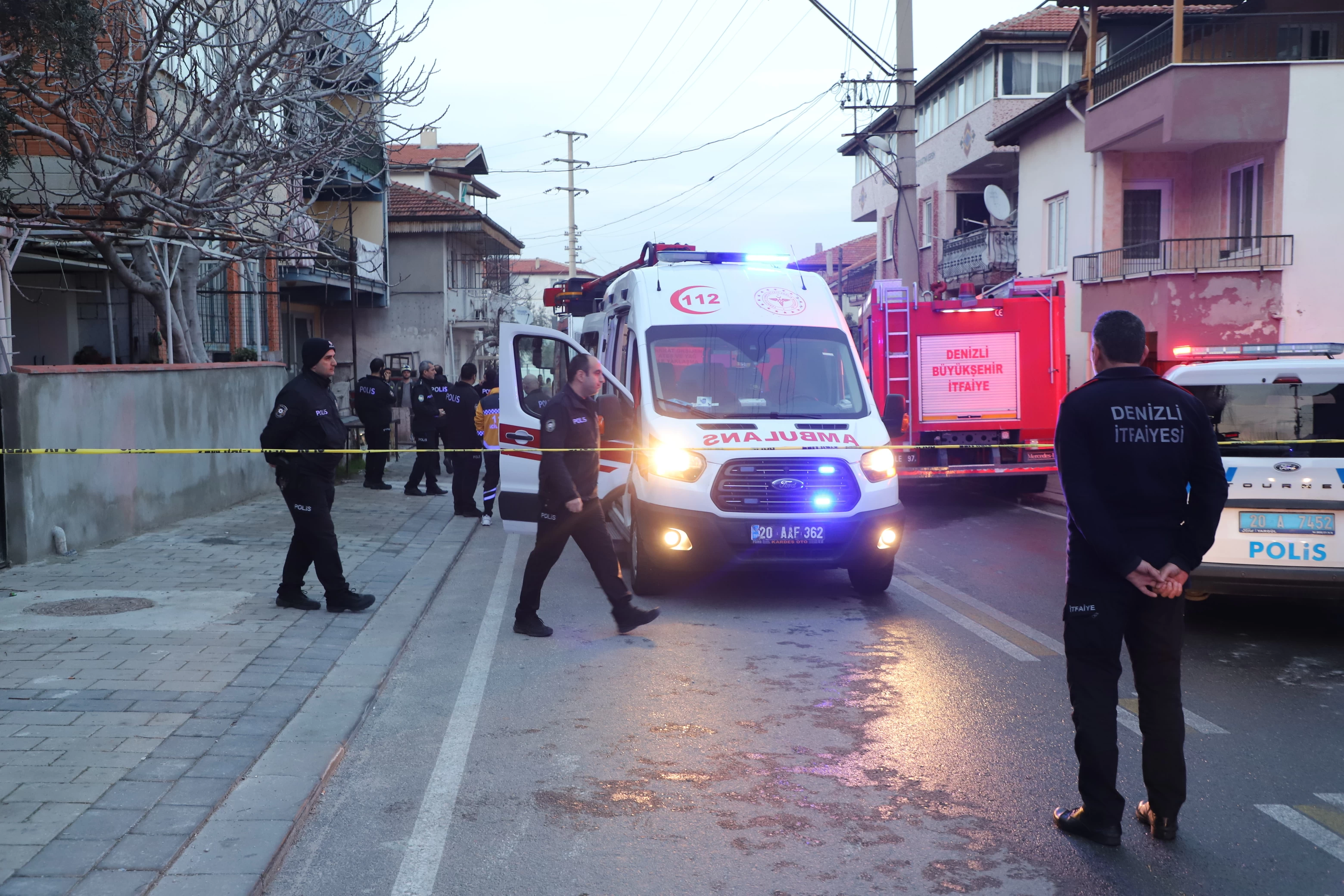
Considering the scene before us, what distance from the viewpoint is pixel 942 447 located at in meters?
14.2

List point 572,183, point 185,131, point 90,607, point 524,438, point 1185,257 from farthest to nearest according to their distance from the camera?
point 572,183 < point 1185,257 < point 185,131 < point 524,438 < point 90,607

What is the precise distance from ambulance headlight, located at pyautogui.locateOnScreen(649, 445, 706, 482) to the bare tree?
5687mm

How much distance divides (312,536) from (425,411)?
880 centimetres

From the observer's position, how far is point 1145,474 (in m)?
4.40

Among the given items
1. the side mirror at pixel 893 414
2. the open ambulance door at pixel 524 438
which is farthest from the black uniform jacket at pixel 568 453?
the side mirror at pixel 893 414

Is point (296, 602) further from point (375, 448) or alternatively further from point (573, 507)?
point (375, 448)

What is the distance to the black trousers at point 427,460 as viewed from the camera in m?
16.4

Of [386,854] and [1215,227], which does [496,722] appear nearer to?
[386,854]

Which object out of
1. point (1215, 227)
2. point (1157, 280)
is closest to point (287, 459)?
point (1157, 280)

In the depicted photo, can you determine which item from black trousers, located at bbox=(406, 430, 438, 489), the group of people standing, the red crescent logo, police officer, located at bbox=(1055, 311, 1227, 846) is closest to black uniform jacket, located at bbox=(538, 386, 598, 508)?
the red crescent logo

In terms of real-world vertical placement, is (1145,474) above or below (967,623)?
above

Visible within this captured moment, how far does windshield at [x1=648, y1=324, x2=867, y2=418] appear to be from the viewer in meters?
9.55

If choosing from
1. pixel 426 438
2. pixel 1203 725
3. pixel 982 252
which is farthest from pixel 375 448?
pixel 982 252

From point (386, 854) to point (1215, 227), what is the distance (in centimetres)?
2198
